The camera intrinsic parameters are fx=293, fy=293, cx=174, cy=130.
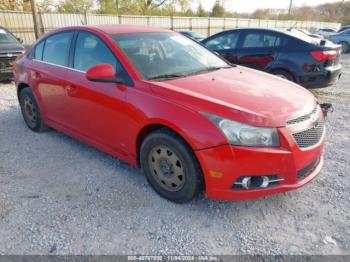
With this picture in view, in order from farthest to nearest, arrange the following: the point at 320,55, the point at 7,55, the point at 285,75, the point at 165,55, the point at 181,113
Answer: the point at 7,55
the point at 285,75
the point at 320,55
the point at 165,55
the point at 181,113

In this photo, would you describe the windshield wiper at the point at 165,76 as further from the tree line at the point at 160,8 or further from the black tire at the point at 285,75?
the tree line at the point at 160,8

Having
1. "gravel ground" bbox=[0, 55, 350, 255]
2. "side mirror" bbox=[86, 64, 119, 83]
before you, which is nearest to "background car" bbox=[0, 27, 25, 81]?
"gravel ground" bbox=[0, 55, 350, 255]

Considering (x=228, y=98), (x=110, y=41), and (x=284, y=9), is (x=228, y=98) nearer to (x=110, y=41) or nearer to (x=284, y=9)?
(x=110, y=41)

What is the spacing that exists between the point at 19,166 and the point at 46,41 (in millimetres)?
1812

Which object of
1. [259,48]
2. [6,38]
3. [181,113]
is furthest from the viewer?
[6,38]

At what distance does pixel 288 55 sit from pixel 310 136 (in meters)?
4.09

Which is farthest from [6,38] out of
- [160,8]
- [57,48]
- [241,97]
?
[160,8]

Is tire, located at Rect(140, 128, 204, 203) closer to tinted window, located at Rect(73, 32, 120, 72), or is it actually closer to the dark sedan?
tinted window, located at Rect(73, 32, 120, 72)

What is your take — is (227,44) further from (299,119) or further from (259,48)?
(299,119)

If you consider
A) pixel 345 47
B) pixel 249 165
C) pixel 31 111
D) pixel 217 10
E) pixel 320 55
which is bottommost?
pixel 345 47

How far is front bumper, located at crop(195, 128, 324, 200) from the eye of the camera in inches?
91.0

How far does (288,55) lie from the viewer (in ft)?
20.2

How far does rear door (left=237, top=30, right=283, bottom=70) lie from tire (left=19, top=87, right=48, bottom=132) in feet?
14.5

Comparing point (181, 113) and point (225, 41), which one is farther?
point (225, 41)
